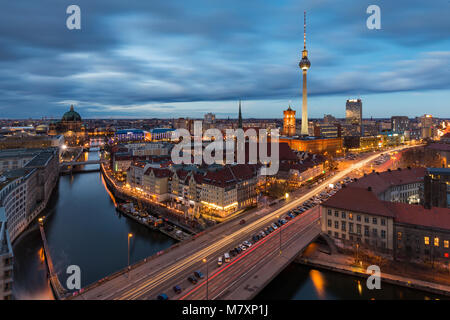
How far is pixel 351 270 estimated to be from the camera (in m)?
24.7

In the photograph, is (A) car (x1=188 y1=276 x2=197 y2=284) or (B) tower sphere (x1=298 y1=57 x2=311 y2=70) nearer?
(A) car (x1=188 y1=276 x2=197 y2=284)

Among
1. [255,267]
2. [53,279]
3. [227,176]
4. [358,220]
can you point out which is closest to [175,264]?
[255,267]

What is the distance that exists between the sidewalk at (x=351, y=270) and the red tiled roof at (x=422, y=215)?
506 cm

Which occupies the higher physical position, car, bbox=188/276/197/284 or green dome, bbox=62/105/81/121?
green dome, bbox=62/105/81/121

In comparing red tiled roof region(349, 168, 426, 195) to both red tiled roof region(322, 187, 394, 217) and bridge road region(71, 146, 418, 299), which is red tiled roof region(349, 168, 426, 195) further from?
bridge road region(71, 146, 418, 299)

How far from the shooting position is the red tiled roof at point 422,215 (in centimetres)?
2412

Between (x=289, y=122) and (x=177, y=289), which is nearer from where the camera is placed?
(x=177, y=289)

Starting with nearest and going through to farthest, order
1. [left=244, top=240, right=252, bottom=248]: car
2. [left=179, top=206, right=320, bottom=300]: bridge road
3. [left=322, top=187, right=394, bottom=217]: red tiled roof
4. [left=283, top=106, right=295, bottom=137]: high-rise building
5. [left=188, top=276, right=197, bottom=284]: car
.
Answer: [left=179, top=206, right=320, bottom=300]: bridge road, [left=188, top=276, right=197, bottom=284]: car, [left=322, top=187, right=394, bottom=217]: red tiled roof, [left=244, top=240, right=252, bottom=248]: car, [left=283, top=106, right=295, bottom=137]: high-rise building

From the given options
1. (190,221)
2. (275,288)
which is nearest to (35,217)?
(190,221)

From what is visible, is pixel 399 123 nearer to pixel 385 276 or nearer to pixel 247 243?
pixel 385 276

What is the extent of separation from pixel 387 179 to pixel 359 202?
1226 cm

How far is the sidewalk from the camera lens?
21672 millimetres

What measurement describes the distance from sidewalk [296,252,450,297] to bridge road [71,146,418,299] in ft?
21.8

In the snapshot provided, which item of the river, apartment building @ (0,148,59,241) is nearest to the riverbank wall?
the river
